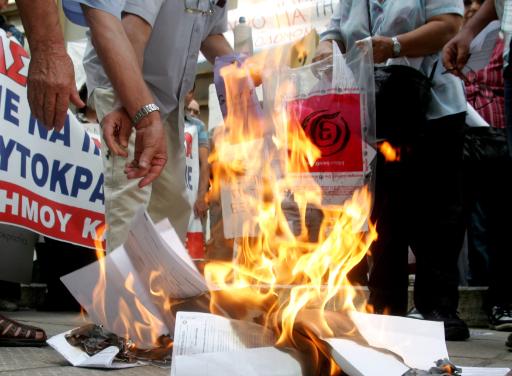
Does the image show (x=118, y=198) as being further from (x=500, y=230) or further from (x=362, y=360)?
(x=500, y=230)

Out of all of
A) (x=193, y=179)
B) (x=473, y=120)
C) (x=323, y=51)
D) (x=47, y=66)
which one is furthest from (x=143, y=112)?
(x=193, y=179)

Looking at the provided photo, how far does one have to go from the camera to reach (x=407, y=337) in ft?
4.82

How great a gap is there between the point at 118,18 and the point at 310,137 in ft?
2.75

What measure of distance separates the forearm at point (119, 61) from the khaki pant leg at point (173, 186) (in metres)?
0.63

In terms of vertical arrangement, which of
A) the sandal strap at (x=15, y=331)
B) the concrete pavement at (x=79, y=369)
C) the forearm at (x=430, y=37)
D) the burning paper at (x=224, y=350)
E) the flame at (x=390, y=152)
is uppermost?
the forearm at (x=430, y=37)

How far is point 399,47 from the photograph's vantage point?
2.59m

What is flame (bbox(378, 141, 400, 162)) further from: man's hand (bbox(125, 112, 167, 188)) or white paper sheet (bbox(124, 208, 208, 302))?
white paper sheet (bbox(124, 208, 208, 302))

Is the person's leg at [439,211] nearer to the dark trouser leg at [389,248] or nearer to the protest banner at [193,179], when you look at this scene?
the dark trouser leg at [389,248]

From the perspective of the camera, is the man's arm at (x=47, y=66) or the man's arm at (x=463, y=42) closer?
the man's arm at (x=47, y=66)

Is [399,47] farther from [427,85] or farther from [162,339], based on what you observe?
[162,339]

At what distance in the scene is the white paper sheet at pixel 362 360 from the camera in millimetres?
1232

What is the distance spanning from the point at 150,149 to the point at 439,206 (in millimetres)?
1355

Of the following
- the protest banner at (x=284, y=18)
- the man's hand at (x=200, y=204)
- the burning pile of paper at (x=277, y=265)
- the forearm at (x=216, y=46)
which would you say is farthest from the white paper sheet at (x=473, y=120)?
the protest banner at (x=284, y=18)

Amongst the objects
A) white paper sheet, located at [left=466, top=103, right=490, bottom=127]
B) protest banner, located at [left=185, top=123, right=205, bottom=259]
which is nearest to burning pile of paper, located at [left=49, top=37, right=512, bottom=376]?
white paper sheet, located at [left=466, top=103, right=490, bottom=127]
